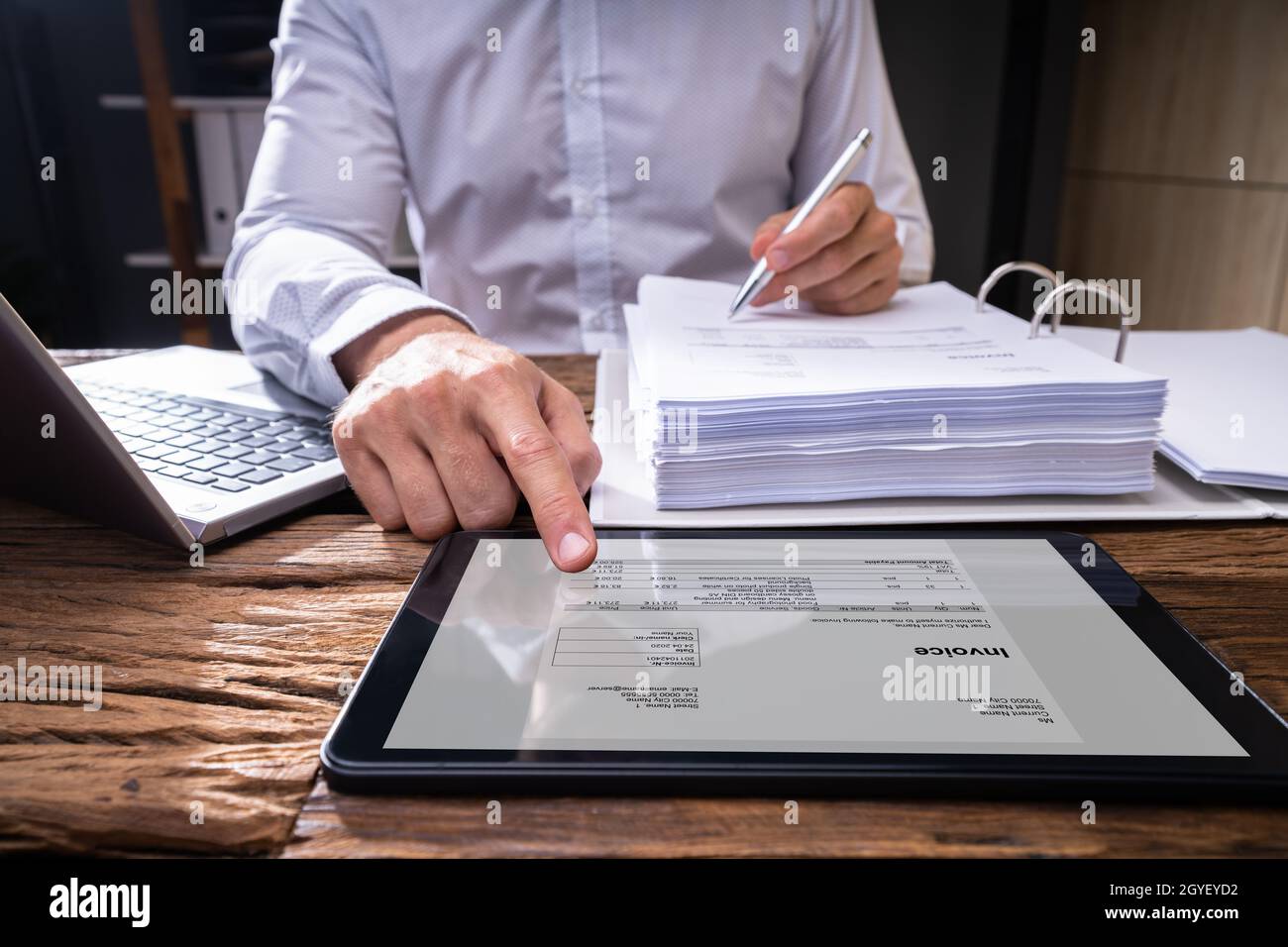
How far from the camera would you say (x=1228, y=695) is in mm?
291

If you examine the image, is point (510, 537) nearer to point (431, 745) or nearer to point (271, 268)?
point (431, 745)

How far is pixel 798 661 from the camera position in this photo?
0.31m

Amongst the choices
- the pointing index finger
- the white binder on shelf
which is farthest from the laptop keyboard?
the white binder on shelf

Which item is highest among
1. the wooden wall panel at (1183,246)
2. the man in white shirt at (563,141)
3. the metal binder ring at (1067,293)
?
the man in white shirt at (563,141)

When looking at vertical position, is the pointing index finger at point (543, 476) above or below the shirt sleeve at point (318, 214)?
below

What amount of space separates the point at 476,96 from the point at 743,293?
1.78 feet

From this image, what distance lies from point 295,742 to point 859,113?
1.08 m

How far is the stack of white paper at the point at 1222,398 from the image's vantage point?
0.49m

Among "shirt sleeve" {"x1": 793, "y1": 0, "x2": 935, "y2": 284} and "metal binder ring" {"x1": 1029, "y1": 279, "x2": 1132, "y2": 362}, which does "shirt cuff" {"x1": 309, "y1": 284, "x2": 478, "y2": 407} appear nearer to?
"metal binder ring" {"x1": 1029, "y1": 279, "x2": 1132, "y2": 362}

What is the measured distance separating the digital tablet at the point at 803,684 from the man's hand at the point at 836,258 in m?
0.36

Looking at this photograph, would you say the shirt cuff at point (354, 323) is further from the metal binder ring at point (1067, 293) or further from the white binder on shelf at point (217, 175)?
the white binder on shelf at point (217, 175)

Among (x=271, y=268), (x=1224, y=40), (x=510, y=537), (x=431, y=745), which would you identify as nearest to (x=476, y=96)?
(x=271, y=268)

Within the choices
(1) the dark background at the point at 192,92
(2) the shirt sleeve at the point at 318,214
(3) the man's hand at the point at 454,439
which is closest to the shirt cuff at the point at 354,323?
(2) the shirt sleeve at the point at 318,214

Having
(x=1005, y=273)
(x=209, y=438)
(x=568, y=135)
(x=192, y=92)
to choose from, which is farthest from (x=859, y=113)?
(x=192, y=92)
